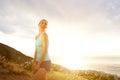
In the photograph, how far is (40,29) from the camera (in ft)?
23.1

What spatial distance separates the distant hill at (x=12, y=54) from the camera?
1722 centimetres

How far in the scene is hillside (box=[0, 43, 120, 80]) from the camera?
12.3 metres

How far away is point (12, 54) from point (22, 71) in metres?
4.63

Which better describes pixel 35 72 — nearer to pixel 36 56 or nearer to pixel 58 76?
pixel 36 56

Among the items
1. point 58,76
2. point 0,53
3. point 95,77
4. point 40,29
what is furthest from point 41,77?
point 95,77

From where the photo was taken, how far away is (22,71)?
43.7ft

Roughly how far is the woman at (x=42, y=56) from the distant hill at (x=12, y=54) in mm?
10474

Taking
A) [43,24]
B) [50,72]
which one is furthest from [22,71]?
[43,24]

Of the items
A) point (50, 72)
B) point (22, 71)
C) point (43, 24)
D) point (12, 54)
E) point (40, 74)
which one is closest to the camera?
point (40, 74)

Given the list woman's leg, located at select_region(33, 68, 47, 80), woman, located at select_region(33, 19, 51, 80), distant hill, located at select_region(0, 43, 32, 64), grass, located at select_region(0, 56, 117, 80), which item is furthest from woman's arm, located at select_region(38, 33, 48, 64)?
distant hill, located at select_region(0, 43, 32, 64)

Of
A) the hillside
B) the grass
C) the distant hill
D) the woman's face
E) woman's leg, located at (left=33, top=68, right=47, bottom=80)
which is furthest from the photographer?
the distant hill

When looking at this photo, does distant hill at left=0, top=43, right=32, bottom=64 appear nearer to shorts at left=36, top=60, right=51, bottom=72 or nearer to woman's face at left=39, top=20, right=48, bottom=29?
woman's face at left=39, top=20, right=48, bottom=29

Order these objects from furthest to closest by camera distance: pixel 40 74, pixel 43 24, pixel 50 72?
pixel 50 72, pixel 43 24, pixel 40 74

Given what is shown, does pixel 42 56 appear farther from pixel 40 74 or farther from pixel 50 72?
pixel 50 72
